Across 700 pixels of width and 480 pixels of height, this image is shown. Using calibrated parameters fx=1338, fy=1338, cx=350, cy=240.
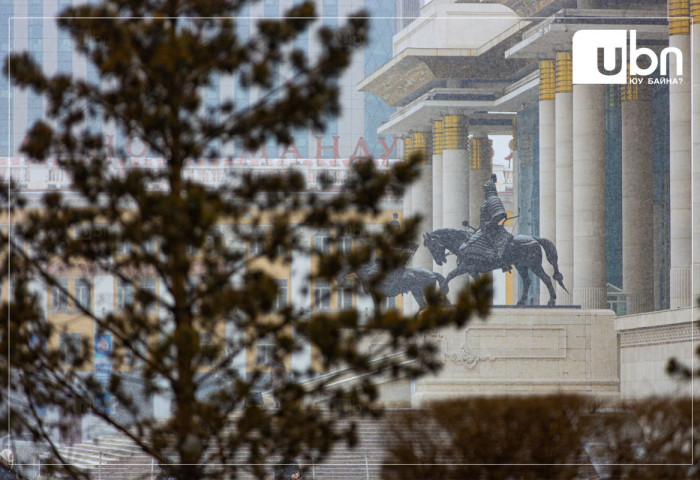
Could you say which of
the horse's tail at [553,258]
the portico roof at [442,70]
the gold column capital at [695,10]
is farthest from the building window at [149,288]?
the gold column capital at [695,10]

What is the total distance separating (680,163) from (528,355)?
8.15ft

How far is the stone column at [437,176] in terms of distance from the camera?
41.9 ft

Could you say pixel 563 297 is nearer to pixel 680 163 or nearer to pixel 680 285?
pixel 680 285

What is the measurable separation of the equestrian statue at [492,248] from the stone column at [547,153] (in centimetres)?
19

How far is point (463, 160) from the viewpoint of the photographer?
1319 centimetres

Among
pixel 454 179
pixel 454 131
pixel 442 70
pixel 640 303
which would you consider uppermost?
pixel 442 70

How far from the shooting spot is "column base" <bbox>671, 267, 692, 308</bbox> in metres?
12.5

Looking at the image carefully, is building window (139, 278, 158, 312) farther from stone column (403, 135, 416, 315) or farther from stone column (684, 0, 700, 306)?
stone column (684, 0, 700, 306)

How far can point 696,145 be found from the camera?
13477 mm

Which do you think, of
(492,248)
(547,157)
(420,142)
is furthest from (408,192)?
(547,157)

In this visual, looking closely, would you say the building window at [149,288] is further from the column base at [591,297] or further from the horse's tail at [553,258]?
the column base at [591,297]

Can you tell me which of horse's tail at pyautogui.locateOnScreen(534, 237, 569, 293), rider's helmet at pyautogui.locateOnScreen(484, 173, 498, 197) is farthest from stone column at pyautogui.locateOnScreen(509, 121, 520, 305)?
horse's tail at pyautogui.locateOnScreen(534, 237, 569, 293)

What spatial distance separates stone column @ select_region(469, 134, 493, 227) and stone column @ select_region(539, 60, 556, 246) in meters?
0.62

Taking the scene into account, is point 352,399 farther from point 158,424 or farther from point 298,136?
point 298,136
